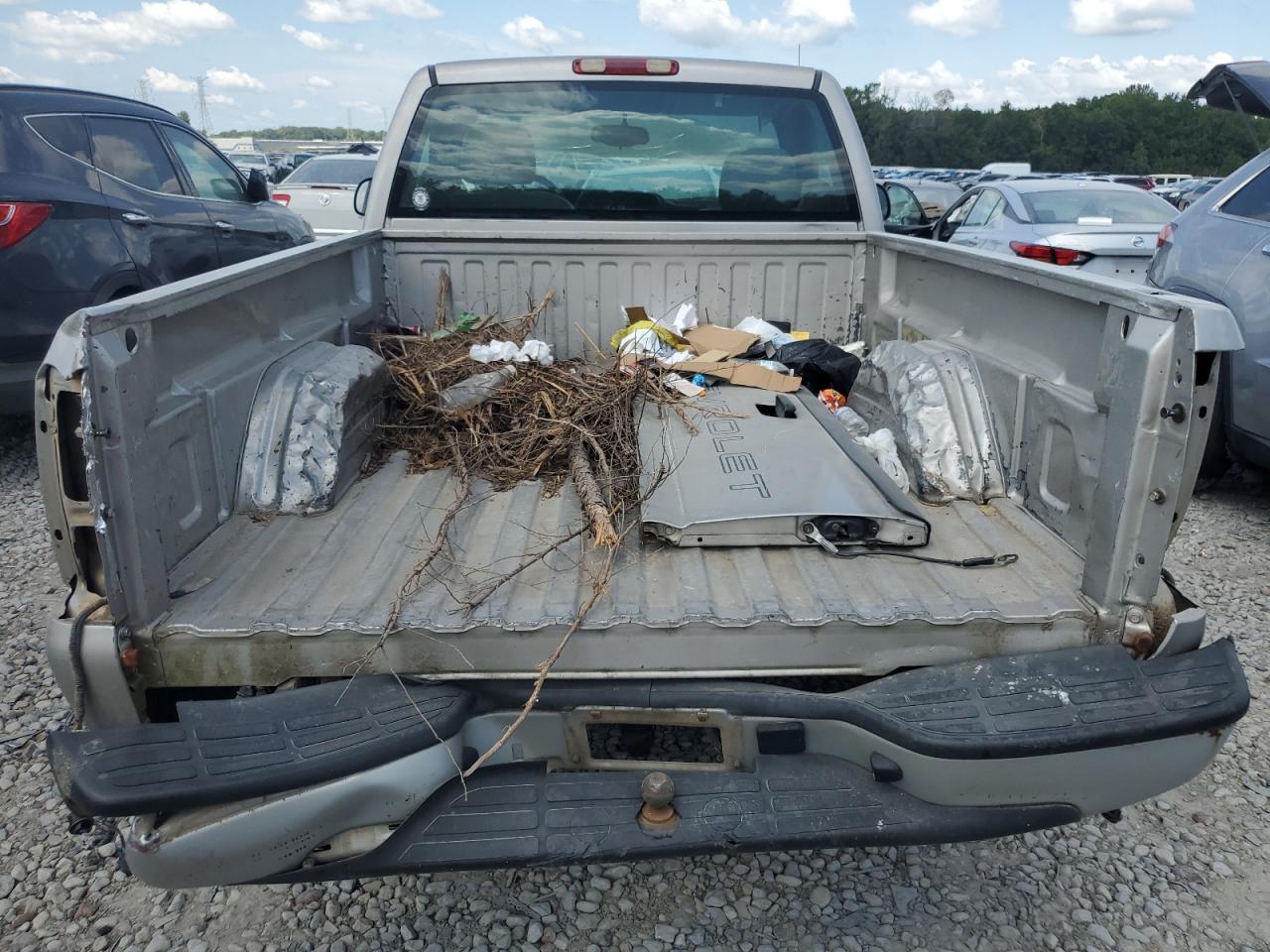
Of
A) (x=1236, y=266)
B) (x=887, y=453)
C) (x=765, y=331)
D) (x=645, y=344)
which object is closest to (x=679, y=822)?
(x=887, y=453)

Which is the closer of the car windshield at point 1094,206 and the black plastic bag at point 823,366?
the black plastic bag at point 823,366

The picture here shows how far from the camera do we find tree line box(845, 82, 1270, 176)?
50.3m

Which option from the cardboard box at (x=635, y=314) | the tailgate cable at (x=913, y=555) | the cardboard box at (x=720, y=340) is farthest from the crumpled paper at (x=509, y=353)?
the tailgate cable at (x=913, y=555)

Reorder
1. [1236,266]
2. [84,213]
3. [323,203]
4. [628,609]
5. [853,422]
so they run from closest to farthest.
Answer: [628,609]
[853,422]
[1236,266]
[84,213]
[323,203]

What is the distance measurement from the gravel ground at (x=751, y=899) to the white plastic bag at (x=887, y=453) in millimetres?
1107

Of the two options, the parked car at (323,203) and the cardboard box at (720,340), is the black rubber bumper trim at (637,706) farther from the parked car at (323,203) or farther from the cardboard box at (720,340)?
the parked car at (323,203)

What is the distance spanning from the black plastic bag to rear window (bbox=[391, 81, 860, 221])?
0.80m

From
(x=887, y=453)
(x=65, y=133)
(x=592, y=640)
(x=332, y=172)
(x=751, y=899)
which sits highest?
(x=65, y=133)

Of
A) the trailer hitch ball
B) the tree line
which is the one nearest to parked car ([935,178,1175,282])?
the trailer hitch ball

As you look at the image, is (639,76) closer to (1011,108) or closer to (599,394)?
(599,394)

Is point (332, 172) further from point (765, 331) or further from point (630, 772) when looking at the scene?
point (630, 772)

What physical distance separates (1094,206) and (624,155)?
713cm

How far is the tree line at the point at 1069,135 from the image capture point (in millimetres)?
50312

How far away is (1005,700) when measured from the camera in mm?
1970
